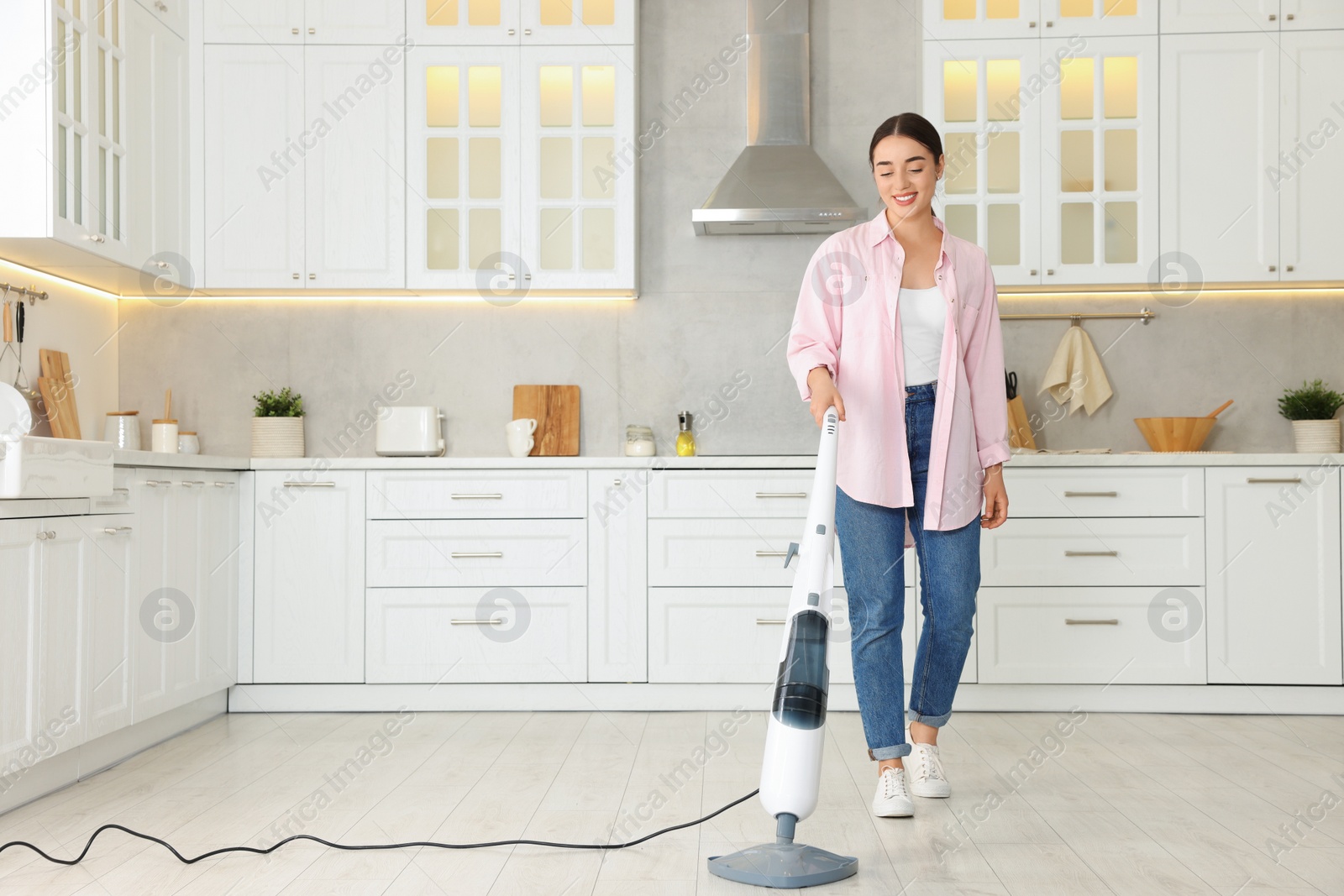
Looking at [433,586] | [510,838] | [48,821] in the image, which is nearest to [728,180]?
[433,586]

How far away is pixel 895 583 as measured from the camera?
2.16m

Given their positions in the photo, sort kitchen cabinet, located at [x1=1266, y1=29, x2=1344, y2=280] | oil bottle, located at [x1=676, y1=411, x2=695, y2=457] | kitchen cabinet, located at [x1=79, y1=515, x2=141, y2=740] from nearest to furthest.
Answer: kitchen cabinet, located at [x1=79, y1=515, x2=141, y2=740] < kitchen cabinet, located at [x1=1266, y1=29, x2=1344, y2=280] < oil bottle, located at [x1=676, y1=411, x2=695, y2=457]

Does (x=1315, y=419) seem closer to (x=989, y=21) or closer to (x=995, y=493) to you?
(x=989, y=21)

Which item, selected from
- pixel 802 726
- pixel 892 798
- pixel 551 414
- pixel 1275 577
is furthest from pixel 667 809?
pixel 1275 577

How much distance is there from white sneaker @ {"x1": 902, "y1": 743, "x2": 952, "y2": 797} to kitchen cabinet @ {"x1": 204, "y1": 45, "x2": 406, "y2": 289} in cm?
230

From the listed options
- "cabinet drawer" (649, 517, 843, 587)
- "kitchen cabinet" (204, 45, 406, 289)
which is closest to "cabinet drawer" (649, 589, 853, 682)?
"cabinet drawer" (649, 517, 843, 587)

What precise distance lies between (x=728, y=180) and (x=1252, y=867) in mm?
2504

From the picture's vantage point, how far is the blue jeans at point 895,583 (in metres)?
2.16

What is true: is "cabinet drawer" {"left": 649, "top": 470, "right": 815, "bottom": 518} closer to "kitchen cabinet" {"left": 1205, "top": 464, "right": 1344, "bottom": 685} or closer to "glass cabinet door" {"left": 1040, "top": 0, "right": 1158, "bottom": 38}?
"kitchen cabinet" {"left": 1205, "top": 464, "right": 1344, "bottom": 685}

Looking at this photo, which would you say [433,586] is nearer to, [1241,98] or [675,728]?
[675,728]

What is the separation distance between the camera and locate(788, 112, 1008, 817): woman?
215 centimetres

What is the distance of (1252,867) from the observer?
6.04 feet

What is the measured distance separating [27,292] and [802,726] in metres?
2.74

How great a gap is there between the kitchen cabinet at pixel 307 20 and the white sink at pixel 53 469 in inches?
66.7
